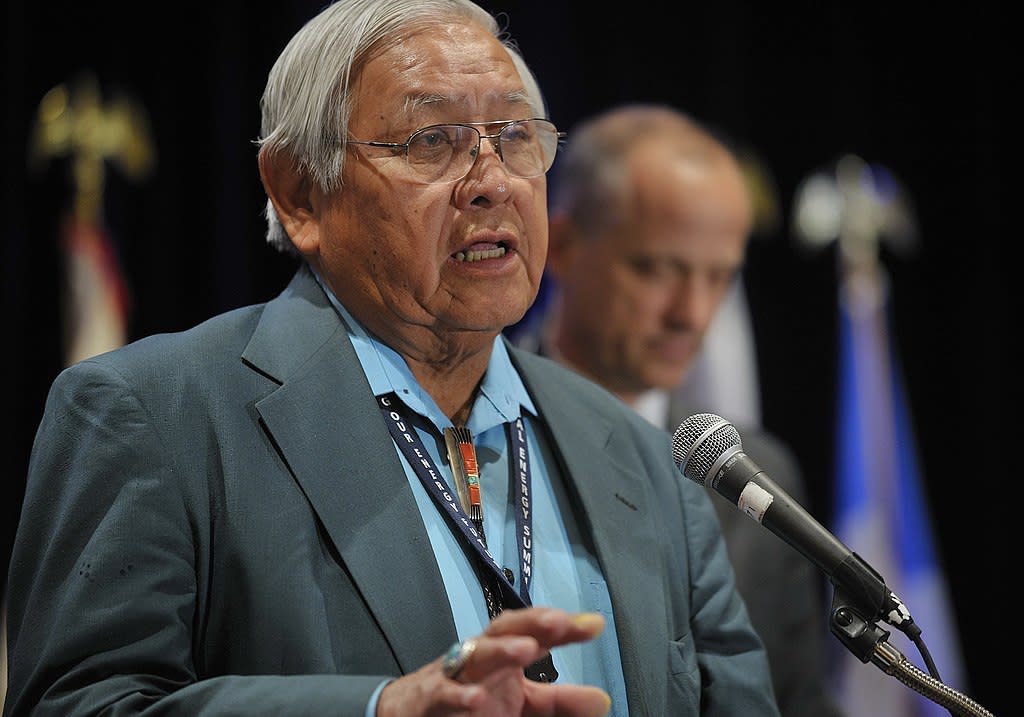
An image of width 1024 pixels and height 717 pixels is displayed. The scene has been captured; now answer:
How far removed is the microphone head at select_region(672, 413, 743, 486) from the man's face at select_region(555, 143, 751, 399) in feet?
4.83

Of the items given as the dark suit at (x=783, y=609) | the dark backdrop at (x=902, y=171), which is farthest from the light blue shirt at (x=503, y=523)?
the dark backdrop at (x=902, y=171)

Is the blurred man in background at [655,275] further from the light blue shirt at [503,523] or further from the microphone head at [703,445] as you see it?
the microphone head at [703,445]

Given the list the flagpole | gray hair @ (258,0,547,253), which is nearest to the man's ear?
gray hair @ (258,0,547,253)

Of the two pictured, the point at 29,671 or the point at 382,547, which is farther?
the point at 382,547

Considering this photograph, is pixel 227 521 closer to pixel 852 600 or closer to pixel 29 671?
pixel 29 671

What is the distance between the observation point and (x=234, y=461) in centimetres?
153

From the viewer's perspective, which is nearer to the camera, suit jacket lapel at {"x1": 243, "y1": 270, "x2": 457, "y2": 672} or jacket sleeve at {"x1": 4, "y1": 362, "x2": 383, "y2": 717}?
jacket sleeve at {"x1": 4, "y1": 362, "x2": 383, "y2": 717}

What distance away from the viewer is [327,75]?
1753 mm

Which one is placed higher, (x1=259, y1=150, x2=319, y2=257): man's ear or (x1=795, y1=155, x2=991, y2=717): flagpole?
(x1=259, y1=150, x2=319, y2=257): man's ear

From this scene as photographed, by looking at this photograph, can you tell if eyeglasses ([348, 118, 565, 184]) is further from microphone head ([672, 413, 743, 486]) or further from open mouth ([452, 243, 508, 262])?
microphone head ([672, 413, 743, 486])

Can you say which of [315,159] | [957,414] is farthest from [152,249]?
[957,414]

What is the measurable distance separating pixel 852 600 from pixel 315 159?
98 centimetres

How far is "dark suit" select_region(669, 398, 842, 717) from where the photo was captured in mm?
2713

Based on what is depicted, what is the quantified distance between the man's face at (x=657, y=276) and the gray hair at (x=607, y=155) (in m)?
0.05
